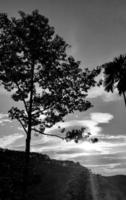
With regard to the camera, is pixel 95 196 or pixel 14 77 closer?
pixel 14 77

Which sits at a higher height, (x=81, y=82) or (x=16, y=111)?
(x=81, y=82)

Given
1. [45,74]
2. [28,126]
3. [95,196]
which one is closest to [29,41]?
[45,74]

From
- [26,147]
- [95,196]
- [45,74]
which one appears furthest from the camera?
[95,196]

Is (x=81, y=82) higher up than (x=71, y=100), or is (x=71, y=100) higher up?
(x=81, y=82)

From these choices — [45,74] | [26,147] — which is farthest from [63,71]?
[26,147]

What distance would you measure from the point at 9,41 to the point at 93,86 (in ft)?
24.9

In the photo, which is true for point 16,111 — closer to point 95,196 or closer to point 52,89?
point 52,89

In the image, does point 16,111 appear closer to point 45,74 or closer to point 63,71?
point 45,74

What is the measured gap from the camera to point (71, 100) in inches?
722

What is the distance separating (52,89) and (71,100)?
1791mm

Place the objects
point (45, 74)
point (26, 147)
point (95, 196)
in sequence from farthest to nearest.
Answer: point (95, 196) → point (45, 74) → point (26, 147)

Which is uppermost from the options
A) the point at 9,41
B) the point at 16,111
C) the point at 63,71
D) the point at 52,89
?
the point at 9,41

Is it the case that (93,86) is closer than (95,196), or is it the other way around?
(93,86)

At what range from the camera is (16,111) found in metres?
17.5
